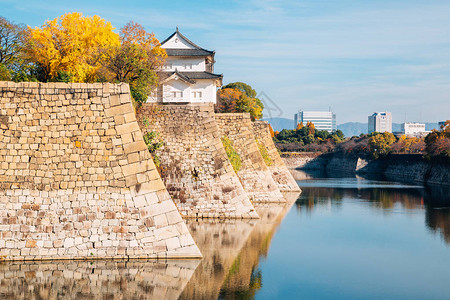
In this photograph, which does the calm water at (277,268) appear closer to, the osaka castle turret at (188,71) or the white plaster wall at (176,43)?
the osaka castle turret at (188,71)

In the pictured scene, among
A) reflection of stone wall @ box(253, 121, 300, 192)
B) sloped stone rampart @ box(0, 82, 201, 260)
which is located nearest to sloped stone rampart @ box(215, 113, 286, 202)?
reflection of stone wall @ box(253, 121, 300, 192)

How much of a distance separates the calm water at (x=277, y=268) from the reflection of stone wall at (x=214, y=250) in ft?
0.10

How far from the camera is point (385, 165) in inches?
2852

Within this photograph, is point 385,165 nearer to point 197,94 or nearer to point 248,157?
point 197,94

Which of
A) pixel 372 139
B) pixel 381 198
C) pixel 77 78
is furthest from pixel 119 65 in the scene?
pixel 372 139

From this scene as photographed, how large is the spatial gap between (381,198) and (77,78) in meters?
22.4

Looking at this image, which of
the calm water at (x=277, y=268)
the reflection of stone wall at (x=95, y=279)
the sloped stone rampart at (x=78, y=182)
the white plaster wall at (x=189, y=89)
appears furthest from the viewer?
the white plaster wall at (x=189, y=89)

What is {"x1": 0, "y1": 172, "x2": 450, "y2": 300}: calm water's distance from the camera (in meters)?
11.1

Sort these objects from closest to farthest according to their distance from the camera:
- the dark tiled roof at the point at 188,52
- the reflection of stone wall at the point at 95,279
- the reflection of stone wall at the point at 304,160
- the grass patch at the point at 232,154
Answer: the reflection of stone wall at the point at 95,279 → the grass patch at the point at 232,154 → the dark tiled roof at the point at 188,52 → the reflection of stone wall at the point at 304,160

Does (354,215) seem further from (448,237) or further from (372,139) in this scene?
(372,139)

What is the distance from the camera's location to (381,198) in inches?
1364

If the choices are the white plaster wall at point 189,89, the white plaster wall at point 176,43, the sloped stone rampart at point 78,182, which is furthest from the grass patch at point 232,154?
the white plaster wall at point 176,43

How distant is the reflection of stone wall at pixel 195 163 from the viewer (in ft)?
65.0

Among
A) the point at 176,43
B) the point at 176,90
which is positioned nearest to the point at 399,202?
the point at 176,90
